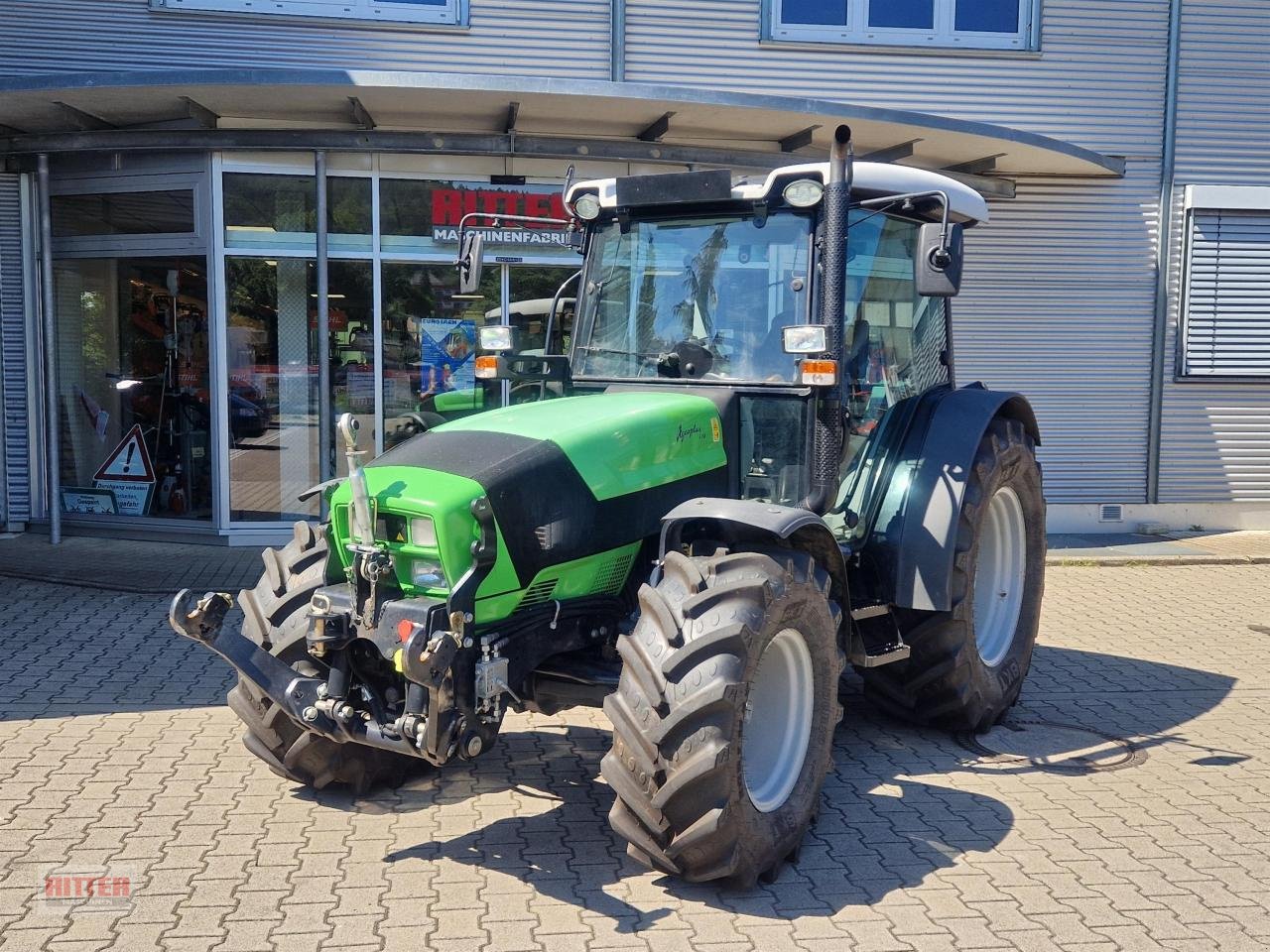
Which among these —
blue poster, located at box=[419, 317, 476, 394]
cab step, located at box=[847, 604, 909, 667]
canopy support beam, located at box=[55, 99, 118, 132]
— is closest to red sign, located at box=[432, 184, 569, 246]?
blue poster, located at box=[419, 317, 476, 394]

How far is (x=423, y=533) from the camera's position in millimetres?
4078

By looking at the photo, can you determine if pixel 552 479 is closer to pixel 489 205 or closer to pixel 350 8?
pixel 489 205

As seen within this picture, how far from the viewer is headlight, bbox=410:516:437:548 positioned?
13.3 feet

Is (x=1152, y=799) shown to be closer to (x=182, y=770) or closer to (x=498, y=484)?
(x=498, y=484)

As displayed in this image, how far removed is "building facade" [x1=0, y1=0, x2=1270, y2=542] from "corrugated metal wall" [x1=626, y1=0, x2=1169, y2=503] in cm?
3

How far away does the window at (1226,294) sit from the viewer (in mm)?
A: 11875

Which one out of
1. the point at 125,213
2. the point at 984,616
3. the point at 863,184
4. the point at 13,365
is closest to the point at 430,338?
the point at 125,213

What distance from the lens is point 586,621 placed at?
4586 millimetres

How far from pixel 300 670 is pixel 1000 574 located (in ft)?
12.0

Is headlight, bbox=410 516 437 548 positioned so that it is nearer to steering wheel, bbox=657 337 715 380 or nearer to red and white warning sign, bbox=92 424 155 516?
steering wheel, bbox=657 337 715 380

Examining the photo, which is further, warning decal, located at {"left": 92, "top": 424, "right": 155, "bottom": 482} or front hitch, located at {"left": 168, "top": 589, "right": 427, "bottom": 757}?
warning decal, located at {"left": 92, "top": 424, "right": 155, "bottom": 482}

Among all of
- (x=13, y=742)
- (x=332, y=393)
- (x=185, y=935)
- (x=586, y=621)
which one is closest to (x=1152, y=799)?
(x=586, y=621)

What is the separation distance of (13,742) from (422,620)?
279 centimetres

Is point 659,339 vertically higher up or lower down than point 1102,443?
higher up
